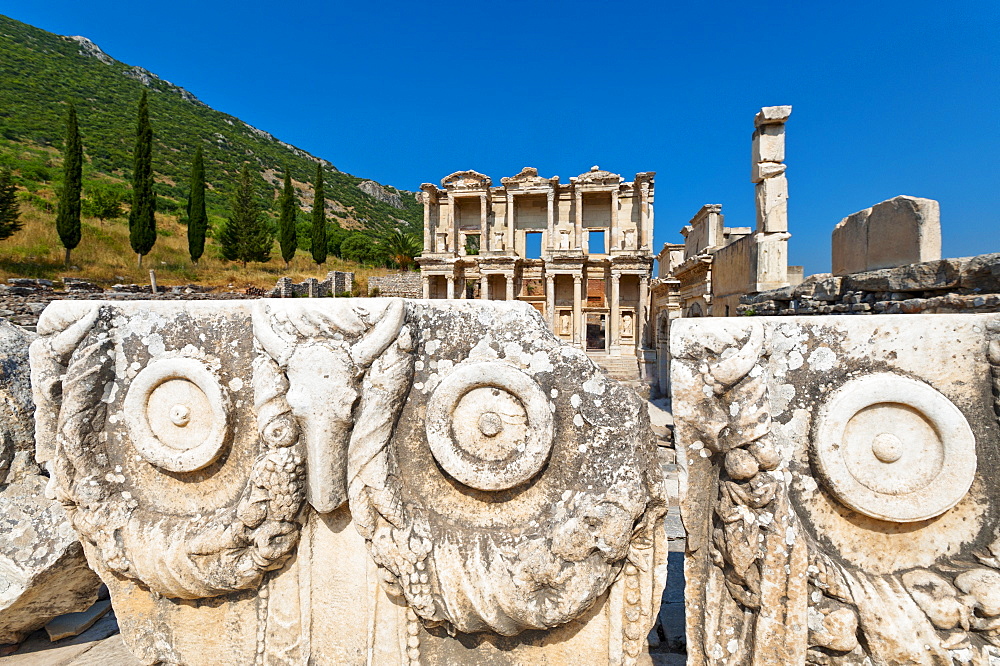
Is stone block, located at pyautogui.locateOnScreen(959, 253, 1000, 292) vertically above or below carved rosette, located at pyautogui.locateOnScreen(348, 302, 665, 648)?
above

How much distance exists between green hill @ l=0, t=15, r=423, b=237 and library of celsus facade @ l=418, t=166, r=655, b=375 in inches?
801

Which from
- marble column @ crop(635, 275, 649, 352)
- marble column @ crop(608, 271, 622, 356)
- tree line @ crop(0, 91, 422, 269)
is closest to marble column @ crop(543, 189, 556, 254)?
marble column @ crop(608, 271, 622, 356)

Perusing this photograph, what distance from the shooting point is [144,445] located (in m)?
2.02

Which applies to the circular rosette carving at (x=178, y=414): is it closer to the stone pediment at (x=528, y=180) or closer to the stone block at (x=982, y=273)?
the stone block at (x=982, y=273)

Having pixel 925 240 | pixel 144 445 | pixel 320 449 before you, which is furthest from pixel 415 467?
pixel 925 240

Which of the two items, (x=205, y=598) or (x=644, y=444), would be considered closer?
(x=644, y=444)

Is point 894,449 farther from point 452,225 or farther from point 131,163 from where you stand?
point 131,163

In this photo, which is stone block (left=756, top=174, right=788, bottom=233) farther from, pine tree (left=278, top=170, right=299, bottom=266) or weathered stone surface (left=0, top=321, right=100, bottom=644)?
pine tree (left=278, top=170, right=299, bottom=266)

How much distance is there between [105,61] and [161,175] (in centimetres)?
4213

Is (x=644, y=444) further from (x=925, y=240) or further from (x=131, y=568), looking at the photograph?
(x=925, y=240)

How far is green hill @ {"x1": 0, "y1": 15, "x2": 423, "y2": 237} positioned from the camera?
103 feet

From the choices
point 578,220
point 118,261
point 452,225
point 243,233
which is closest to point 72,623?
point 452,225

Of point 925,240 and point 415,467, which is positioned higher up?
point 925,240

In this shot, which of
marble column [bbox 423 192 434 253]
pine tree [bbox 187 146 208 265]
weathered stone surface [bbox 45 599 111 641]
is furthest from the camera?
pine tree [bbox 187 146 208 265]
